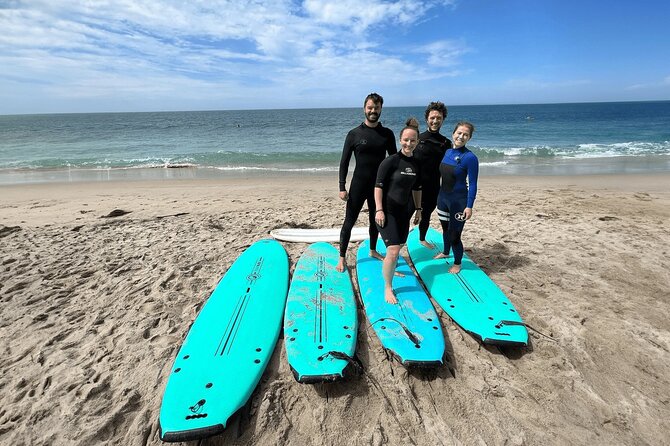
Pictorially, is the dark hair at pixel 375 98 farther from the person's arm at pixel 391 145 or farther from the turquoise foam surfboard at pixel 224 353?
the turquoise foam surfboard at pixel 224 353

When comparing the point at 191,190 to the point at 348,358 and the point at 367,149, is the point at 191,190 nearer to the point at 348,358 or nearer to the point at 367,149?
the point at 367,149

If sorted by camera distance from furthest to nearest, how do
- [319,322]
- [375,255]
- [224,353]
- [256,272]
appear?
1. [375,255]
2. [256,272]
3. [319,322]
4. [224,353]

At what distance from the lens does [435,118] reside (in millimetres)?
3707

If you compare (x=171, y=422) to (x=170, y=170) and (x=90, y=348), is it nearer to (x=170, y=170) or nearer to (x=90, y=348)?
(x=90, y=348)

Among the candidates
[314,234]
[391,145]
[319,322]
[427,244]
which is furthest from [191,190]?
[319,322]

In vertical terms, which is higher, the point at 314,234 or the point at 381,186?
the point at 381,186

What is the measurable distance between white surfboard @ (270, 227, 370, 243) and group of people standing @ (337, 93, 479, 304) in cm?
109

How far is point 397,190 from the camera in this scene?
312cm

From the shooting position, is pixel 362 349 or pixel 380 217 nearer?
pixel 362 349

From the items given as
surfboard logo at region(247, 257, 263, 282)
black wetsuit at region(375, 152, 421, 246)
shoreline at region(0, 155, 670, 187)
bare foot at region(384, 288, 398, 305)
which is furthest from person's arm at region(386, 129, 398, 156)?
shoreline at region(0, 155, 670, 187)

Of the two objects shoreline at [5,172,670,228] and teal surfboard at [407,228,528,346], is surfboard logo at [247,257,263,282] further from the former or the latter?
shoreline at [5,172,670,228]

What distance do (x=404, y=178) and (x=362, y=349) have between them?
61.4 inches

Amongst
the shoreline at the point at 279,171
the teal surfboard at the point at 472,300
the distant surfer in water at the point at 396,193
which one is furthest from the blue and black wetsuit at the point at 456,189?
the shoreline at the point at 279,171

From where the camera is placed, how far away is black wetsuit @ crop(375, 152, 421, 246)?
3.11 m
